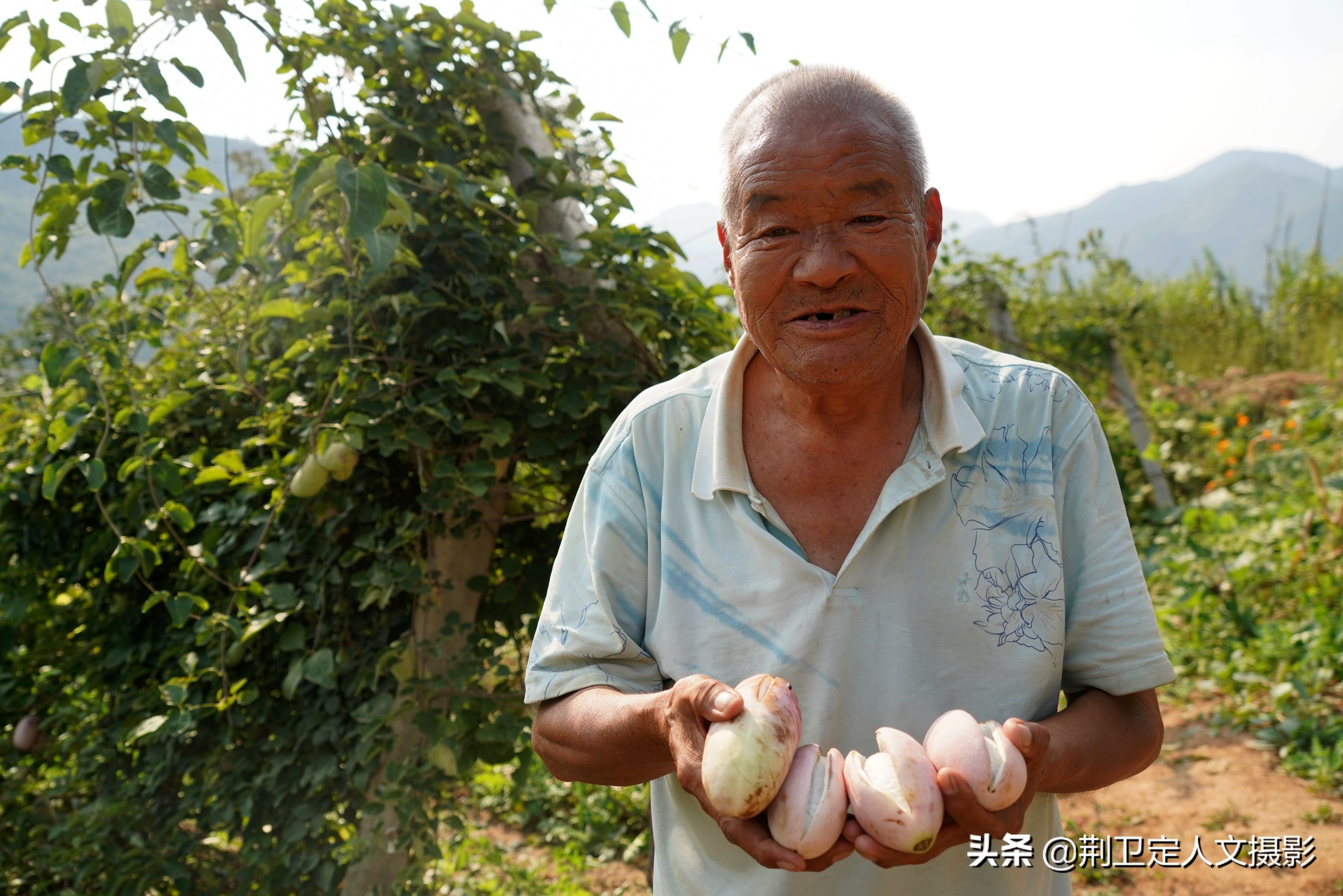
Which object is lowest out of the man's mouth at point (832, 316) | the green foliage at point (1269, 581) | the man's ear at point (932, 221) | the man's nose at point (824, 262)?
the green foliage at point (1269, 581)

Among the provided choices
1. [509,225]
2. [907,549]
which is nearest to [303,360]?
[509,225]

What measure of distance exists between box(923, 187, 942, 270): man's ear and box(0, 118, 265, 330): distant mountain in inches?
55.5

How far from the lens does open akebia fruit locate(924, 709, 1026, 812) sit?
0.96 m

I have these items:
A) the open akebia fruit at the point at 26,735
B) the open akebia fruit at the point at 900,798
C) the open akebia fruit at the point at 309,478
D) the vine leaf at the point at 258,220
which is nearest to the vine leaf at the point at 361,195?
the vine leaf at the point at 258,220

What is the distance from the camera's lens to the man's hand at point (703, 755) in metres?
0.96

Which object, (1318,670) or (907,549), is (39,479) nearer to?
(907,549)

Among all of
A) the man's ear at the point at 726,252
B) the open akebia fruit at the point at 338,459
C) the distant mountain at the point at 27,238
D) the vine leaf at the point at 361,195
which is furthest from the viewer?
the distant mountain at the point at 27,238

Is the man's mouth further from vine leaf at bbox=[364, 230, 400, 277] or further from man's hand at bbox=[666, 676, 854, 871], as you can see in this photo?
vine leaf at bbox=[364, 230, 400, 277]

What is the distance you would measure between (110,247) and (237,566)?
748 mm

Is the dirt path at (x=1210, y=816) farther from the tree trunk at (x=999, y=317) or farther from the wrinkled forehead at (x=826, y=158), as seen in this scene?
the wrinkled forehead at (x=826, y=158)

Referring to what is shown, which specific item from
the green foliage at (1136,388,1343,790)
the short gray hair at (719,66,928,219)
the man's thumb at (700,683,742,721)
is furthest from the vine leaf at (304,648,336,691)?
the green foliage at (1136,388,1343,790)

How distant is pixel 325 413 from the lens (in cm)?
191

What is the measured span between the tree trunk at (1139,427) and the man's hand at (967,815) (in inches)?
201

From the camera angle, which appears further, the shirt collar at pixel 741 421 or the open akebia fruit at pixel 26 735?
the open akebia fruit at pixel 26 735
